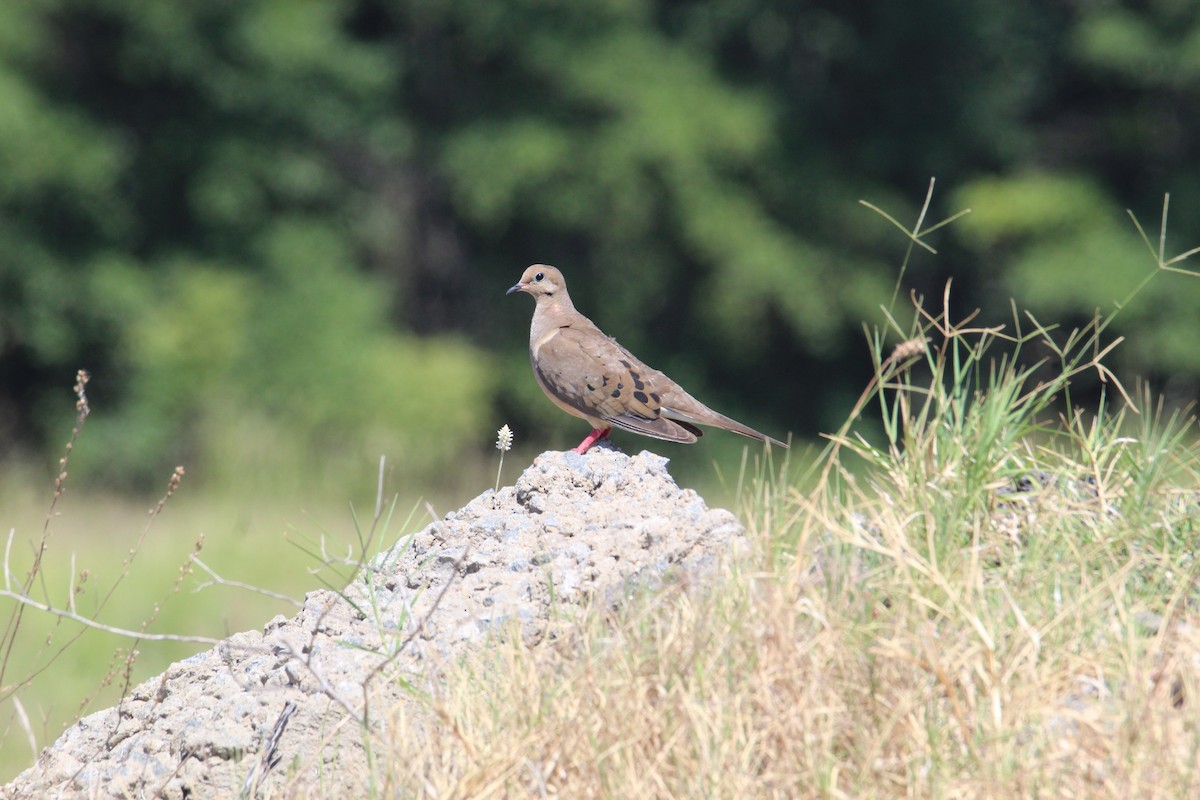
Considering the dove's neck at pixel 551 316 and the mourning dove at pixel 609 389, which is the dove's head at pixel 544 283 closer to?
the dove's neck at pixel 551 316

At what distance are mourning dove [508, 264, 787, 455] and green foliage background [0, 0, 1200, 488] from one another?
8.84 m

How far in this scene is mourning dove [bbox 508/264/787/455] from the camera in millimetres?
5648

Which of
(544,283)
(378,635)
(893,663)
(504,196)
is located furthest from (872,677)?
(504,196)

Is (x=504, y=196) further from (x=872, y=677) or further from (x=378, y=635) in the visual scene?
(x=872, y=677)

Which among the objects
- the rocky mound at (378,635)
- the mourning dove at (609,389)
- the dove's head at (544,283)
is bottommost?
the rocky mound at (378,635)

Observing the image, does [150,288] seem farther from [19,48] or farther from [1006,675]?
[1006,675]

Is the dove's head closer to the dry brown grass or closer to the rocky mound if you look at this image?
the rocky mound

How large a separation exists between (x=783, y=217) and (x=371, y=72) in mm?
5202

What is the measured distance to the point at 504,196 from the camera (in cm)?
1655

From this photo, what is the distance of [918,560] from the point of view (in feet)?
10.3

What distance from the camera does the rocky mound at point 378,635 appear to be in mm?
3393

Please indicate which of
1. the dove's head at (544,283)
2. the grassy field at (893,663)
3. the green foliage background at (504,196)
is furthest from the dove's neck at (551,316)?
the green foliage background at (504,196)

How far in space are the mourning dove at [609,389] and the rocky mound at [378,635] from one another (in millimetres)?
1482

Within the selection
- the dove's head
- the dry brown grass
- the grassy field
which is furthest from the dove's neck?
the dry brown grass
